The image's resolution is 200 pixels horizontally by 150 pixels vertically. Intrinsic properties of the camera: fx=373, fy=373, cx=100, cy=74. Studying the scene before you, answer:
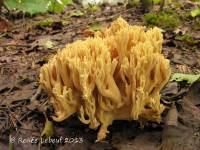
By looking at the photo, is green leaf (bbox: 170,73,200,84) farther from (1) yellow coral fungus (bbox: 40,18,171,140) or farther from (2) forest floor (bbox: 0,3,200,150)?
(1) yellow coral fungus (bbox: 40,18,171,140)

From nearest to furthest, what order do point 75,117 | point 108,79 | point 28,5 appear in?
point 108,79 → point 75,117 → point 28,5

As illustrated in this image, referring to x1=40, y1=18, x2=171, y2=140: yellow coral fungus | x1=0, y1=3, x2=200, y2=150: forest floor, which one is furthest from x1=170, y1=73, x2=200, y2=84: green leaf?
x1=40, y1=18, x2=171, y2=140: yellow coral fungus

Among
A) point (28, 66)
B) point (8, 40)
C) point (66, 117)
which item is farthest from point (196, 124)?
point (8, 40)

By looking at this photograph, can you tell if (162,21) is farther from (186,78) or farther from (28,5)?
(186,78)

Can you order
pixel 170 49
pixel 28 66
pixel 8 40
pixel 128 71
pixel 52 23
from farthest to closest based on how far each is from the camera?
1. pixel 52 23
2. pixel 8 40
3. pixel 170 49
4. pixel 28 66
5. pixel 128 71

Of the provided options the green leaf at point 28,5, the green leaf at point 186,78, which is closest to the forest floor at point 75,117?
the green leaf at point 186,78

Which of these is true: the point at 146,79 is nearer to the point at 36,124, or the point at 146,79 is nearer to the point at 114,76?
the point at 114,76

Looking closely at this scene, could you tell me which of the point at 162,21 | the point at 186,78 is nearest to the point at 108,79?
the point at 186,78
